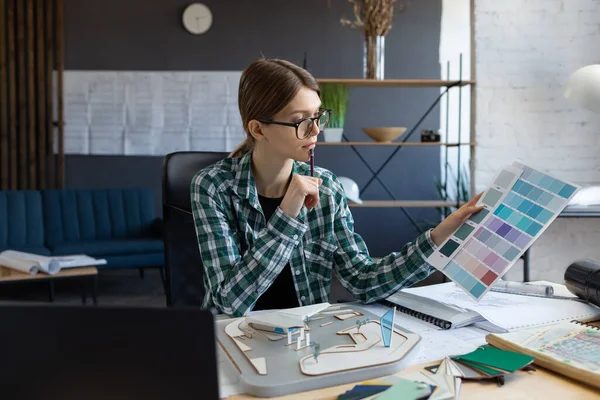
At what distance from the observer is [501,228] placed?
46.6 inches

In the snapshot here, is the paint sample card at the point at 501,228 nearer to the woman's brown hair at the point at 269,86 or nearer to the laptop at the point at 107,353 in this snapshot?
the woman's brown hair at the point at 269,86

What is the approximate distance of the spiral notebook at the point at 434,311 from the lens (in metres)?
1.16

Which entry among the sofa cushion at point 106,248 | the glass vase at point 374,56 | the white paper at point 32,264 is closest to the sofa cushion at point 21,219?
the sofa cushion at point 106,248

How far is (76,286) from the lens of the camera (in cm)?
483

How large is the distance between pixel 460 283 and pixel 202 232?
593mm

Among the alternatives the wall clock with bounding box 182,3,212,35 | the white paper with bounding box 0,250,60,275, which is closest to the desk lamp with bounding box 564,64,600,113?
the white paper with bounding box 0,250,60,275

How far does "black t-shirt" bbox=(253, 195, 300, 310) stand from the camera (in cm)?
158

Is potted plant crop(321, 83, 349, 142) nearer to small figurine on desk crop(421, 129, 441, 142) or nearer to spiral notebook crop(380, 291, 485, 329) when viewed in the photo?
small figurine on desk crop(421, 129, 441, 142)

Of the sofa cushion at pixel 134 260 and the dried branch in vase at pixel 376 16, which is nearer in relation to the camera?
the dried branch in vase at pixel 376 16

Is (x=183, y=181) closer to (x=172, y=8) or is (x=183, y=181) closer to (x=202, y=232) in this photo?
(x=202, y=232)

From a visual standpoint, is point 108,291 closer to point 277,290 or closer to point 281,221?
point 277,290

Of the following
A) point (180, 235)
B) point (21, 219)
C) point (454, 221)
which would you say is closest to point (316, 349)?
point (454, 221)

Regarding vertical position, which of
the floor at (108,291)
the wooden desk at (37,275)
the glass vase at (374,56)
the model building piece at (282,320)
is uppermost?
the glass vase at (374,56)

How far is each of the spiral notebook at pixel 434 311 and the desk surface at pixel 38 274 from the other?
2564mm
